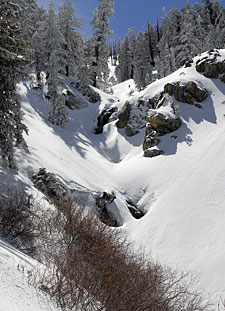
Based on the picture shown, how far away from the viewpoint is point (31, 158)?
1209 cm

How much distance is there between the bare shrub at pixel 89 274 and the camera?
12.5 ft

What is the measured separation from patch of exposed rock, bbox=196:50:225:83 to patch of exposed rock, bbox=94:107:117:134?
1047 centimetres

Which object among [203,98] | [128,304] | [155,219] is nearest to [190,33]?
[203,98]

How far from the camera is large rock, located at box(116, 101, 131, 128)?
79.7 feet

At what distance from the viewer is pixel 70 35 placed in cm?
3241

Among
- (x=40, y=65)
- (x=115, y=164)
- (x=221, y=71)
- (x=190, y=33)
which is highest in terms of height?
(x=190, y=33)

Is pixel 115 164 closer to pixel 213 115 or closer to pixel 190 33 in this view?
pixel 213 115

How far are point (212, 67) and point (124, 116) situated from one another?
10.6 m

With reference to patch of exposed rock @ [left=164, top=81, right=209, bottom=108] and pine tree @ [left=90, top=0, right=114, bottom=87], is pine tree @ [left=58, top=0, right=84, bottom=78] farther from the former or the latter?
patch of exposed rock @ [left=164, top=81, right=209, bottom=108]

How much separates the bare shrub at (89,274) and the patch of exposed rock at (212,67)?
72.7 feet

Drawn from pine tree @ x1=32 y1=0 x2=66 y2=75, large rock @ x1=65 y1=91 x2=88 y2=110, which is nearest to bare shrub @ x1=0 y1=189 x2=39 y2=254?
large rock @ x1=65 y1=91 x2=88 y2=110

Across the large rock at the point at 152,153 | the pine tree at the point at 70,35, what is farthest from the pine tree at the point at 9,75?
the pine tree at the point at 70,35

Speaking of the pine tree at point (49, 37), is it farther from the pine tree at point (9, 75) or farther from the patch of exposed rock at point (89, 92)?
the pine tree at point (9, 75)

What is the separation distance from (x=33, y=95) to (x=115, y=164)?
13.2 m
